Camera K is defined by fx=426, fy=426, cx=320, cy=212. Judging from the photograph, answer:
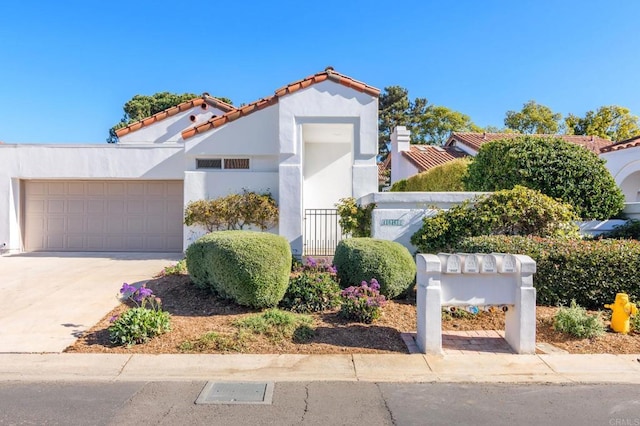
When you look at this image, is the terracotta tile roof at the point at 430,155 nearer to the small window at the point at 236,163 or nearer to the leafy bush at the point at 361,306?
the small window at the point at 236,163

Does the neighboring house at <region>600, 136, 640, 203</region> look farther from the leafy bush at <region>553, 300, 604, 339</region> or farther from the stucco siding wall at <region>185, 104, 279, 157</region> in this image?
the stucco siding wall at <region>185, 104, 279, 157</region>

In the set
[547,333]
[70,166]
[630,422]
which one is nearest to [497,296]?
[547,333]

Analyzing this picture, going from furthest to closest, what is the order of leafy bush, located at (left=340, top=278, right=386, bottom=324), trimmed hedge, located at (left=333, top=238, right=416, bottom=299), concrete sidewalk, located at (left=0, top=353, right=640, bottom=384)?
trimmed hedge, located at (left=333, top=238, right=416, bottom=299) < leafy bush, located at (left=340, top=278, right=386, bottom=324) < concrete sidewalk, located at (left=0, top=353, right=640, bottom=384)

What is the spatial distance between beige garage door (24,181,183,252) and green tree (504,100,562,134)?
3236 cm

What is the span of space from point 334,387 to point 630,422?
2.61m

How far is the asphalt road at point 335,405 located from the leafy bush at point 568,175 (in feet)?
19.0

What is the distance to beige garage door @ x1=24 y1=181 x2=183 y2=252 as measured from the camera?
13.0 metres

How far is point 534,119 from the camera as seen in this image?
119 ft

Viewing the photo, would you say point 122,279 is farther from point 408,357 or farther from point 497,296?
point 497,296

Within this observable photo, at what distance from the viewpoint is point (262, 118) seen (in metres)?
11.9

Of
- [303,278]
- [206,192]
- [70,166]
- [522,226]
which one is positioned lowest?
[303,278]

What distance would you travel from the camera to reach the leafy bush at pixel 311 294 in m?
6.71

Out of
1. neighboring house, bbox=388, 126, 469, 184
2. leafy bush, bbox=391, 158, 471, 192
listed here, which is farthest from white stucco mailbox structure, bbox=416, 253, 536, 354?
neighboring house, bbox=388, 126, 469, 184

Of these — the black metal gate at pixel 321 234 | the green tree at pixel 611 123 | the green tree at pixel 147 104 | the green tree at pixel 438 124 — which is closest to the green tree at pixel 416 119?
the green tree at pixel 438 124
